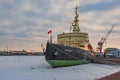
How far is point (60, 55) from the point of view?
180ft

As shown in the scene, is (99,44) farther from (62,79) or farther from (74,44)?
(62,79)

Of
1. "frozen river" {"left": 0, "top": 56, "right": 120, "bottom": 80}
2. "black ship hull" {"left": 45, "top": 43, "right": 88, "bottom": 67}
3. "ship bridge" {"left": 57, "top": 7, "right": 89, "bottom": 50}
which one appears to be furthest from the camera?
"ship bridge" {"left": 57, "top": 7, "right": 89, "bottom": 50}

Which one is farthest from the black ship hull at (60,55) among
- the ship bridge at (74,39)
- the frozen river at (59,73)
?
the ship bridge at (74,39)

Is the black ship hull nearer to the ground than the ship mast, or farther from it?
nearer to the ground

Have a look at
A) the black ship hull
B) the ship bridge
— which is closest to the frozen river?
the black ship hull

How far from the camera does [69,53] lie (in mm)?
57562

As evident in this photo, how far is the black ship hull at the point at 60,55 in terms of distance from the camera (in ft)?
178

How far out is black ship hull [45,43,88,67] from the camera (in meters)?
54.4

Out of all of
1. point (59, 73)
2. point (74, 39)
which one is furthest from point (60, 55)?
point (74, 39)

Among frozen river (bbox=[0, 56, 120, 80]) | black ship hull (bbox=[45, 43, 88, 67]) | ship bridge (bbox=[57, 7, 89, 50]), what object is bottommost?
frozen river (bbox=[0, 56, 120, 80])

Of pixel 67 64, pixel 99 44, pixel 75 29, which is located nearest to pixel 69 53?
pixel 67 64

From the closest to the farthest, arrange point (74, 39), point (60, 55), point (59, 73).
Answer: point (59, 73) < point (60, 55) < point (74, 39)

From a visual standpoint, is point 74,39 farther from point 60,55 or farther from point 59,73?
point 59,73

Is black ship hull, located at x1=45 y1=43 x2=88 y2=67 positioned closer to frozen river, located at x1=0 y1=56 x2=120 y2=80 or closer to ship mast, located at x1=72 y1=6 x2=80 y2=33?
frozen river, located at x1=0 y1=56 x2=120 y2=80
